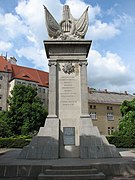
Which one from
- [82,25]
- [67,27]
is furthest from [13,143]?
[82,25]

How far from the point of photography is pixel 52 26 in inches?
696

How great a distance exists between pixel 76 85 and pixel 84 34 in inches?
175

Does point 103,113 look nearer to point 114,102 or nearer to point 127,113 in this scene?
point 114,102

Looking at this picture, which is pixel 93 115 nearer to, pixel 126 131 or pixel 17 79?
pixel 126 131

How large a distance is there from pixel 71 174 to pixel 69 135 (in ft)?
19.7

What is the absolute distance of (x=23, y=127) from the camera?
4862 centimetres

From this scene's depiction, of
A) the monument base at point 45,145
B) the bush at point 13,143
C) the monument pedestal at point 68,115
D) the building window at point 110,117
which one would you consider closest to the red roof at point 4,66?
the building window at point 110,117

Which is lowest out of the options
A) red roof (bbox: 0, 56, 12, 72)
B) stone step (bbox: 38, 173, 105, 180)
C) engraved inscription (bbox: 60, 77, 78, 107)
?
stone step (bbox: 38, 173, 105, 180)

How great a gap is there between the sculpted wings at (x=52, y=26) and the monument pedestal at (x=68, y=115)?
113 centimetres

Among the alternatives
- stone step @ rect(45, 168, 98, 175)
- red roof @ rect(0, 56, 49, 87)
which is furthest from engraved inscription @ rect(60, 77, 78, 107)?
red roof @ rect(0, 56, 49, 87)

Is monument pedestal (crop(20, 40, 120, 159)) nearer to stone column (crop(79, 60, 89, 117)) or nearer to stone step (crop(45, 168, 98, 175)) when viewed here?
stone column (crop(79, 60, 89, 117))

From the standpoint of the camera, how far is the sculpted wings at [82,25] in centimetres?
1770

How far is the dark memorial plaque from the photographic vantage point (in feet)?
50.3

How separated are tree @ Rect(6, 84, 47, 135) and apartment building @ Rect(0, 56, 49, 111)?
72.1 ft
